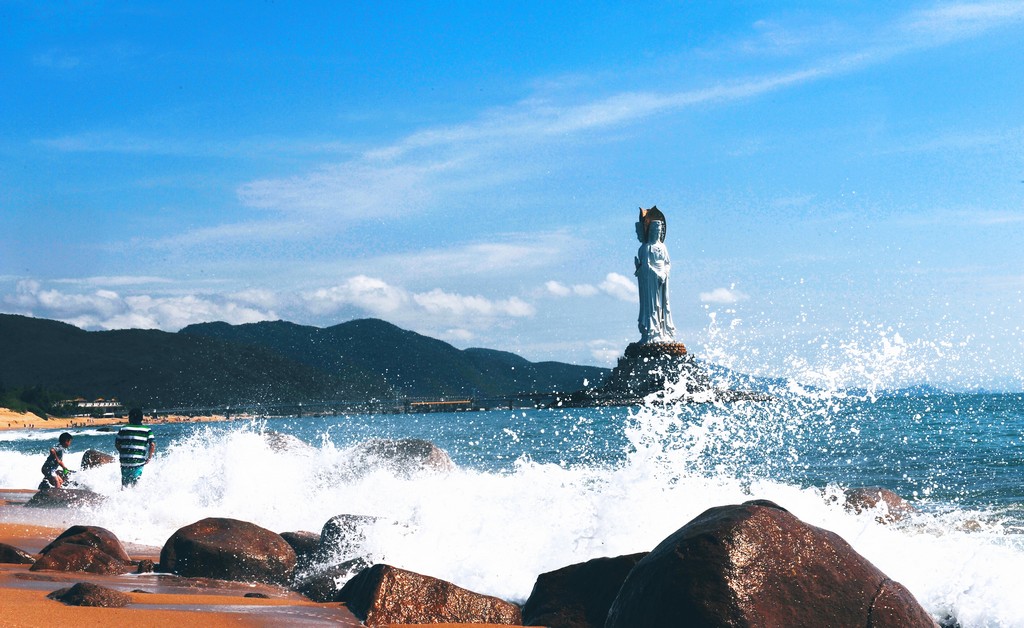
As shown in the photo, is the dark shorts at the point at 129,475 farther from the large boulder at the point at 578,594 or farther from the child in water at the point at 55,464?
the large boulder at the point at 578,594

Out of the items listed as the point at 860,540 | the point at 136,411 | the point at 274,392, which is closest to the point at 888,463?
the point at 860,540

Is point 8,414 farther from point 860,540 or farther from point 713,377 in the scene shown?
point 860,540

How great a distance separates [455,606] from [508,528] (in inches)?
144

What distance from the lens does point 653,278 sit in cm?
9219

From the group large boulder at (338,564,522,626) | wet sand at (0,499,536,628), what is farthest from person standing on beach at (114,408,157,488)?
large boulder at (338,564,522,626)

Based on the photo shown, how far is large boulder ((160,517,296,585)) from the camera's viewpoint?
9219mm

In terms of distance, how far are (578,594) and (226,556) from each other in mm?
4043

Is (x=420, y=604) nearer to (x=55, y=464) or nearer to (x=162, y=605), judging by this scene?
(x=162, y=605)

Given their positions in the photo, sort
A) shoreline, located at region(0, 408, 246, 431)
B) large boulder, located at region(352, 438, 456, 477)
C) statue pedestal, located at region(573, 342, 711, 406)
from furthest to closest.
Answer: statue pedestal, located at region(573, 342, 711, 406)
shoreline, located at region(0, 408, 246, 431)
large boulder, located at region(352, 438, 456, 477)

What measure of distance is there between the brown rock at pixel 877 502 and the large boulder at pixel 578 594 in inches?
230

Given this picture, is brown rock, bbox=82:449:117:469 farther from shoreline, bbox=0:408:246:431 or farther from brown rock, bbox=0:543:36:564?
A: shoreline, bbox=0:408:246:431

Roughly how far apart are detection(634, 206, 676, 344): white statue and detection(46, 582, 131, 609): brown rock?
86121 mm

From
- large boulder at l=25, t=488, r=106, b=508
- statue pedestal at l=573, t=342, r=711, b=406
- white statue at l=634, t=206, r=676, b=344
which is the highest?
white statue at l=634, t=206, r=676, b=344

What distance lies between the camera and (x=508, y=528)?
10891 mm
